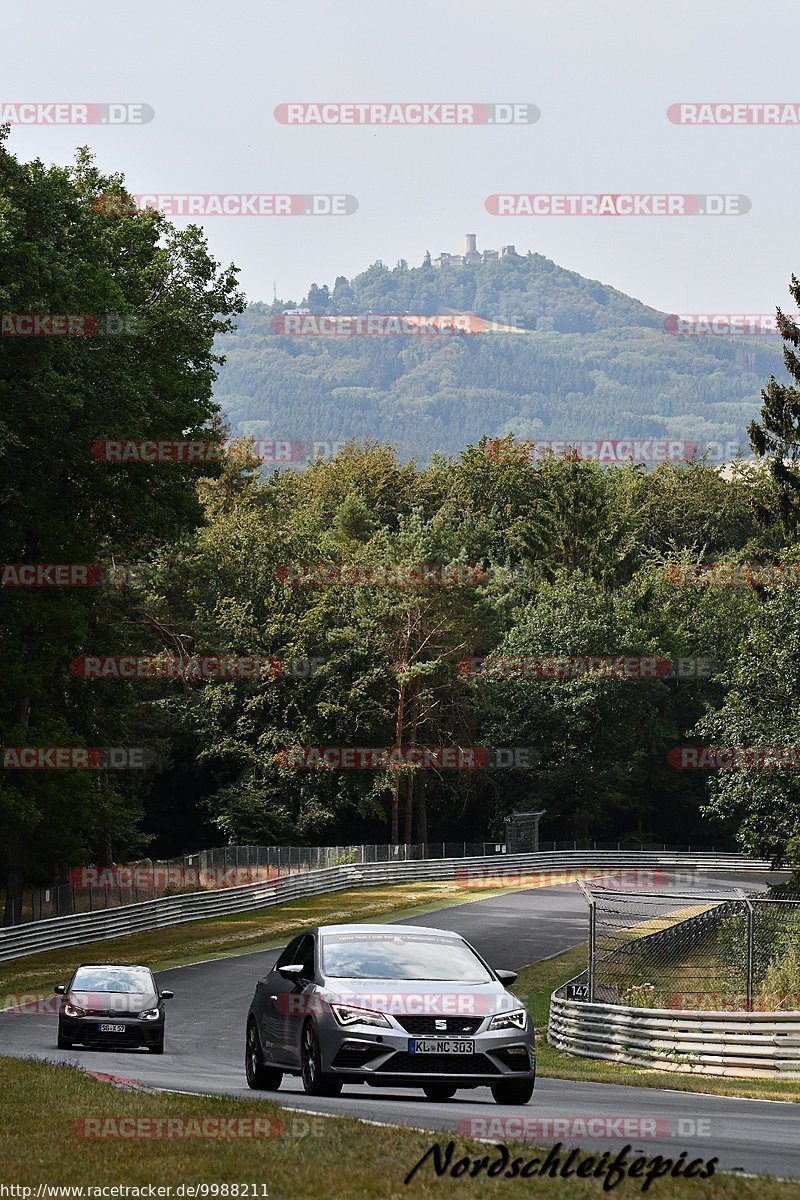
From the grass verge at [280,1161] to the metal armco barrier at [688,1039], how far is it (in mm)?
10208

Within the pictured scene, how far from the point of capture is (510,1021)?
1396 centimetres

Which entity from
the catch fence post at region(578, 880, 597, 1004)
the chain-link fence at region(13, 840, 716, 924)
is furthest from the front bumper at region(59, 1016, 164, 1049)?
the chain-link fence at region(13, 840, 716, 924)

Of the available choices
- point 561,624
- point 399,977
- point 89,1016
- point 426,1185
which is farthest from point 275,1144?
point 561,624

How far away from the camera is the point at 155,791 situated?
82875 millimetres

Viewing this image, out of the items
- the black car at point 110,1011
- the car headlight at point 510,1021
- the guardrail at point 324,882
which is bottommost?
the guardrail at point 324,882

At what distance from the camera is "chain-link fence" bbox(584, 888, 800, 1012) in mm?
23656

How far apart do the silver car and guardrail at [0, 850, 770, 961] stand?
29.1 m

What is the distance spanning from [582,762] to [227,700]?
2094cm

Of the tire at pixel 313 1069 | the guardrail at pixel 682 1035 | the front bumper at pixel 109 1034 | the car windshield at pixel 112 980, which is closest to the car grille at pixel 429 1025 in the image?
the tire at pixel 313 1069

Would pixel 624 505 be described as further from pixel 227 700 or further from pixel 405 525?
pixel 227 700

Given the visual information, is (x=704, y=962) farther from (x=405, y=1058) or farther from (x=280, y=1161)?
(x=280, y=1161)

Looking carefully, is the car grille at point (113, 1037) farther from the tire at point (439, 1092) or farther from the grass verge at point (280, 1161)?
the grass verge at point (280, 1161)

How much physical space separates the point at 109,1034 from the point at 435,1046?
40.2 ft

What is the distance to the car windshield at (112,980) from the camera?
24812 mm
